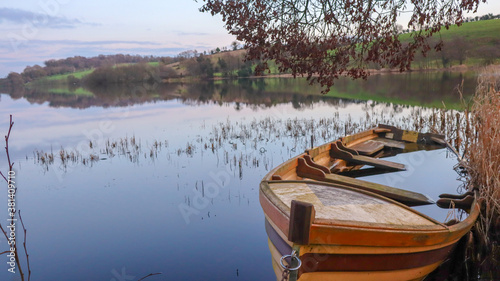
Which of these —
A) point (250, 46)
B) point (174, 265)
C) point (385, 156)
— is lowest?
point (174, 265)

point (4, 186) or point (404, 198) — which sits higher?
point (404, 198)

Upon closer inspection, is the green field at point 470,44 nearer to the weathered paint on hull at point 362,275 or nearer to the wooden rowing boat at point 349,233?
the wooden rowing boat at point 349,233

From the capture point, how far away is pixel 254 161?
34.6ft

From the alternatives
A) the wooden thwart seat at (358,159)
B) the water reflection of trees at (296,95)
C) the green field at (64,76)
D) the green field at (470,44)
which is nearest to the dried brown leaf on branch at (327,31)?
the wooden thwart seat at (358,159)

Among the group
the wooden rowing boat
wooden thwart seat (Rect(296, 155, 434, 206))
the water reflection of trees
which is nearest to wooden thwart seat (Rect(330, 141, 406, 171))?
wooden thwart seat (Rect(296, 155, 434, 206))

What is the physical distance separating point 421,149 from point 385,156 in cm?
126

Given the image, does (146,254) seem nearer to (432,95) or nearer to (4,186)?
(4,186)

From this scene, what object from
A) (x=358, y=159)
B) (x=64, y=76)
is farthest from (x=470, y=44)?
(x=64, y=76)

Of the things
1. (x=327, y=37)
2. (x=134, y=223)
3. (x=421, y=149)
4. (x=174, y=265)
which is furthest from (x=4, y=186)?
(x=421, y=149)

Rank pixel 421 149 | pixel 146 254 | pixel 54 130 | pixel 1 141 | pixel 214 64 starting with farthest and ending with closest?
pixel 214 64
pixel 54 130
pixel 1 141
pixel 421 149
pixel 146 254

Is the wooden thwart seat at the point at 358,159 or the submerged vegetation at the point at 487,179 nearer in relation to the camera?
the submerged vegetation at the point at 487,179

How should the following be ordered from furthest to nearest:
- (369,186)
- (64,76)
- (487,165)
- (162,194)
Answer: (64,76), (162,194), (487,165), (369,186)

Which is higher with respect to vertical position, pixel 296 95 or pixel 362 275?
pixel 296 95

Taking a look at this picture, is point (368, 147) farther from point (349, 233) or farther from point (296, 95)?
point (296, 95)
